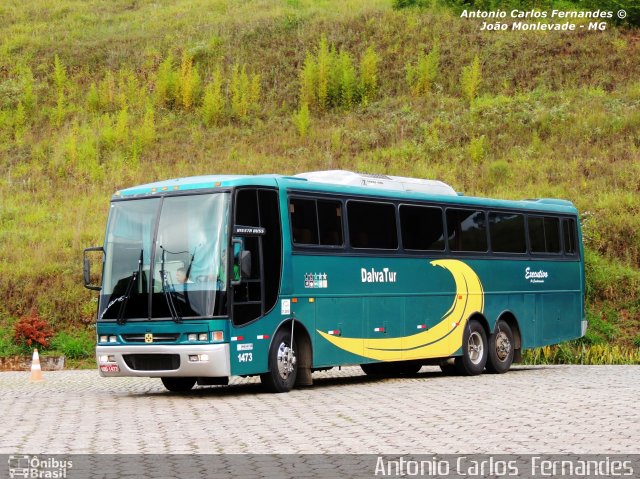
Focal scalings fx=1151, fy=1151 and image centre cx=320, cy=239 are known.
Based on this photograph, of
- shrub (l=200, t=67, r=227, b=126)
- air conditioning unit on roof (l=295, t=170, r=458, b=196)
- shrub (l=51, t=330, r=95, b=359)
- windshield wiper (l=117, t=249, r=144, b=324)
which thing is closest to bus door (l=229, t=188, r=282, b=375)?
windshield wiper (l=117, t=249, r=144, b=324)

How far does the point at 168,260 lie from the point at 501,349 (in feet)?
31.1

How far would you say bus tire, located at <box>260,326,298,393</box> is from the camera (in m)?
18.5

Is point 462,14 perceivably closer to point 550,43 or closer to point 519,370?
point 550,43

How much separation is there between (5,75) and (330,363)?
54.7 metres

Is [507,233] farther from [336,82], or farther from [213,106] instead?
[336,82]

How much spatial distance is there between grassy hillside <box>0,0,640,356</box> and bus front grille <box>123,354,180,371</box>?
13.6m

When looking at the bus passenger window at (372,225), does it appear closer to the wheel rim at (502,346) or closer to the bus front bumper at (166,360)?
the bus front bumper at (166,360)

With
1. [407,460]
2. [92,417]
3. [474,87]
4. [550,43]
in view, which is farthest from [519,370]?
[550,43]

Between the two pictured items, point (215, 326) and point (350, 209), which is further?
point (350, 209)

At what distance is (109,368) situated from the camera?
1844cm

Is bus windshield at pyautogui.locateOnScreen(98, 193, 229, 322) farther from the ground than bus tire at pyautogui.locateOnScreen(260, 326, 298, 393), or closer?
farther from the ground

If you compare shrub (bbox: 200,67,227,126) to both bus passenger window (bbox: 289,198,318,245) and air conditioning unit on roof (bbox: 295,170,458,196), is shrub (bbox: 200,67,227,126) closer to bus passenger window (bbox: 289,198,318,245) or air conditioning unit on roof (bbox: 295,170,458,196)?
air conditioning unit on roof (bbox: 295,170,458,196)

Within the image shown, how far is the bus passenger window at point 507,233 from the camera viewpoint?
2478cm

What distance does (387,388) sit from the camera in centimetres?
1986
